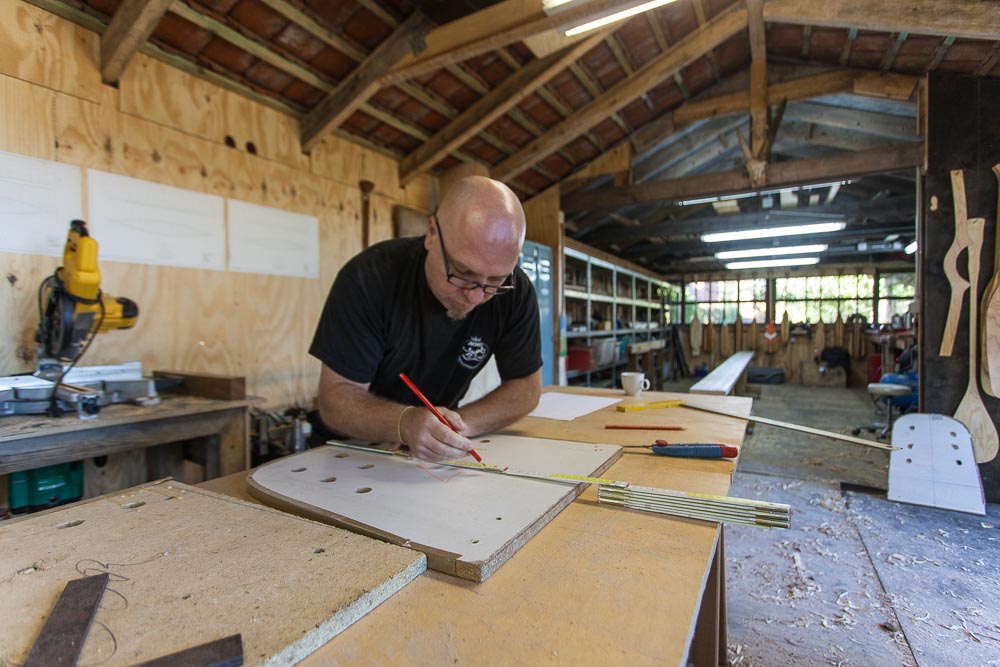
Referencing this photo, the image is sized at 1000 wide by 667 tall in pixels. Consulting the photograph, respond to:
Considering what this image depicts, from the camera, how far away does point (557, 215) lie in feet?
15.5

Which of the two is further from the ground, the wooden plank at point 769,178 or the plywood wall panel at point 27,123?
the wooden plank at point 769,178

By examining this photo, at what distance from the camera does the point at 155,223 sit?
215 cm

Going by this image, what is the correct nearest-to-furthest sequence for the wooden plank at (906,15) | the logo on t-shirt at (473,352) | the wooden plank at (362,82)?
the logo on t-shirt at (473,352)
the wooden plank at (906,15)
the wooden plank at (362,82)

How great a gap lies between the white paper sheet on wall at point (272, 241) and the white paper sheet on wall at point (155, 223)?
7 cm

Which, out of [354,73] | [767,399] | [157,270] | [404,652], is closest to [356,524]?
[404,652]

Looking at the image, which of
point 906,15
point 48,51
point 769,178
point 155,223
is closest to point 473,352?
point 155,223

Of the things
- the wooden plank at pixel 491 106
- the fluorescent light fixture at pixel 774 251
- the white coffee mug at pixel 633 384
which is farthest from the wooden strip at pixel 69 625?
the fluorescent light fixture at pixel 774 251

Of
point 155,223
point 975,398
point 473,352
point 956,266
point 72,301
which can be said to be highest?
point 155,223

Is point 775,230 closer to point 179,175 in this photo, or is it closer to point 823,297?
point 823,297

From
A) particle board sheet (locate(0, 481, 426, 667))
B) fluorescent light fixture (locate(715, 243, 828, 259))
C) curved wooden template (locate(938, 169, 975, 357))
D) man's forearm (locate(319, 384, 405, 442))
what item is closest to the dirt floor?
curved wooden template (locate(938, 169, 975, 357))

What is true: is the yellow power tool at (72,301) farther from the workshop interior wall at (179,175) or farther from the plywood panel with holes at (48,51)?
the plywood panel with holes at (48,51)

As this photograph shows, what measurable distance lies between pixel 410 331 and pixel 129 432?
1.01m

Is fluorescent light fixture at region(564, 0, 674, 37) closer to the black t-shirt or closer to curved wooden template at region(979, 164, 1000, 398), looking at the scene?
the black t-shirt

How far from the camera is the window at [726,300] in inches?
395
